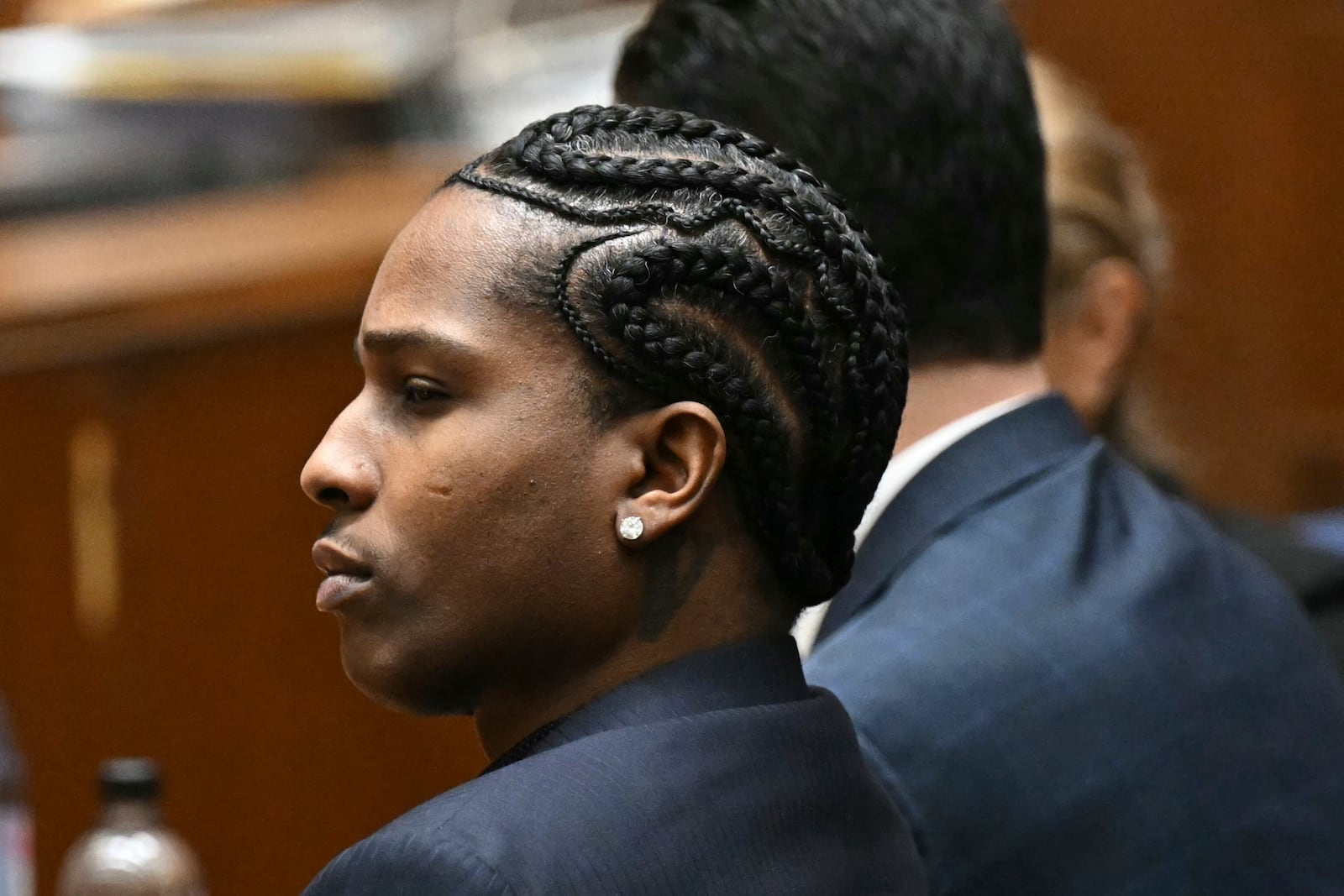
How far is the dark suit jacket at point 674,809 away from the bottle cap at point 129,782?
2.55ft

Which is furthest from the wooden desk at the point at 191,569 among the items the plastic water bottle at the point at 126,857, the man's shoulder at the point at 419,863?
the man's shoulder at the point at 419,863

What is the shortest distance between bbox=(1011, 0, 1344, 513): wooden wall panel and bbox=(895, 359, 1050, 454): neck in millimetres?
2359

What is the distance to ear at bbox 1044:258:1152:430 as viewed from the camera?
202 centimetres

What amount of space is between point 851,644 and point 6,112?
2.93 meters

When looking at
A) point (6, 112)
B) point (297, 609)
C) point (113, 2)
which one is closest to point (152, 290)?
point (297, 609)

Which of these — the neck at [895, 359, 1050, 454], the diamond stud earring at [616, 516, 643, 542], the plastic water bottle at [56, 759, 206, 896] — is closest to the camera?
the diamond stud earring at [616, 516, 643, 542]

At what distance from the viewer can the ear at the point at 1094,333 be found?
2023 millimetres

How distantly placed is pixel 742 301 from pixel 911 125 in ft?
2.07

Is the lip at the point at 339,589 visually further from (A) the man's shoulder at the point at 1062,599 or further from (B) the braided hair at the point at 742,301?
(A) the man's shoulder at the point at 1062,599

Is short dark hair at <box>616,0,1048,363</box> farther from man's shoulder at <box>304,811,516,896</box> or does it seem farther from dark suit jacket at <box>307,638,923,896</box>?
man's shoulder at <box>304,811,516,896</box>

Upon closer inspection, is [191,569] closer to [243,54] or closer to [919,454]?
[243,54]

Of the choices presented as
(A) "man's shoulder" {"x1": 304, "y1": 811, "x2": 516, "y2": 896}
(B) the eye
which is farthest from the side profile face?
(A) "man's shoulder" {"x1": 304, "y1": 811, "x2": 516, "y2": 896}

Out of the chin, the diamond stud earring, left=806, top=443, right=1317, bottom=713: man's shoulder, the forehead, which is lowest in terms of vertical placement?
left=806, top=443, right=1317, bottom=713: man's shoulder

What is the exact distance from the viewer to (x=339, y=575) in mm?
1074
